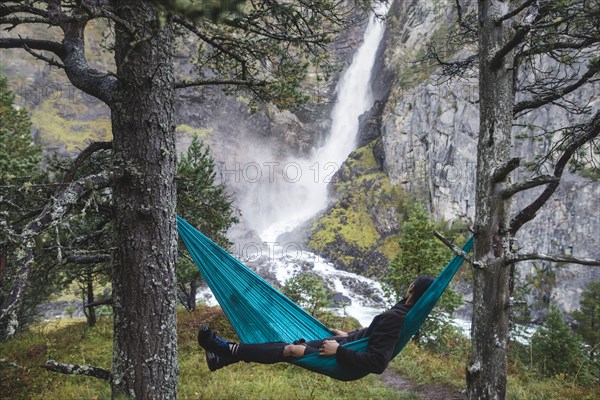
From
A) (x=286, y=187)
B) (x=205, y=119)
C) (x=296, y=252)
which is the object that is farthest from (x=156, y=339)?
(x=205, y=119)

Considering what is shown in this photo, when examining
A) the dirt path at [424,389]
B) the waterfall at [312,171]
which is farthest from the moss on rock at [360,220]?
the dirt path at [424,389]

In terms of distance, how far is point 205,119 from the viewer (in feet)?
127

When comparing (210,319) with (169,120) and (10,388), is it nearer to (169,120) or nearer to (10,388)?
(10,388)

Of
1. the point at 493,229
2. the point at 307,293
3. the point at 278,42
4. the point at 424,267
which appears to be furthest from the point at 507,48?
the point at 307,293

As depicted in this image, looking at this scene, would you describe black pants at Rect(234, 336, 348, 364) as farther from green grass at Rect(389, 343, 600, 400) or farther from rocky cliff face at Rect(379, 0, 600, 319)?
rocky cliff face at Rect(379, 0, 600, 319)

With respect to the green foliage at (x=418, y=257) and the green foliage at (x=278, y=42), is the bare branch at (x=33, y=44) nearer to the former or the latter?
the green foliage at (x=278, y=42)

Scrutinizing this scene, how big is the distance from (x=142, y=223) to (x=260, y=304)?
3.60ft

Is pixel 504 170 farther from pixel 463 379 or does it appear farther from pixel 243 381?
pixel 243 381

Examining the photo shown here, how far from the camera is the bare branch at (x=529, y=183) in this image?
70.9 inches

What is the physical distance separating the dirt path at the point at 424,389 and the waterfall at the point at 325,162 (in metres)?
26.9

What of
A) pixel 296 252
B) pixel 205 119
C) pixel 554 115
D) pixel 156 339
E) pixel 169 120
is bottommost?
pixel 296 252

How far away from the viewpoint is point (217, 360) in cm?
261

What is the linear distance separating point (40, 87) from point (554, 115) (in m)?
40.2

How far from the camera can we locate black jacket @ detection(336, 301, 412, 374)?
94.9 inches
